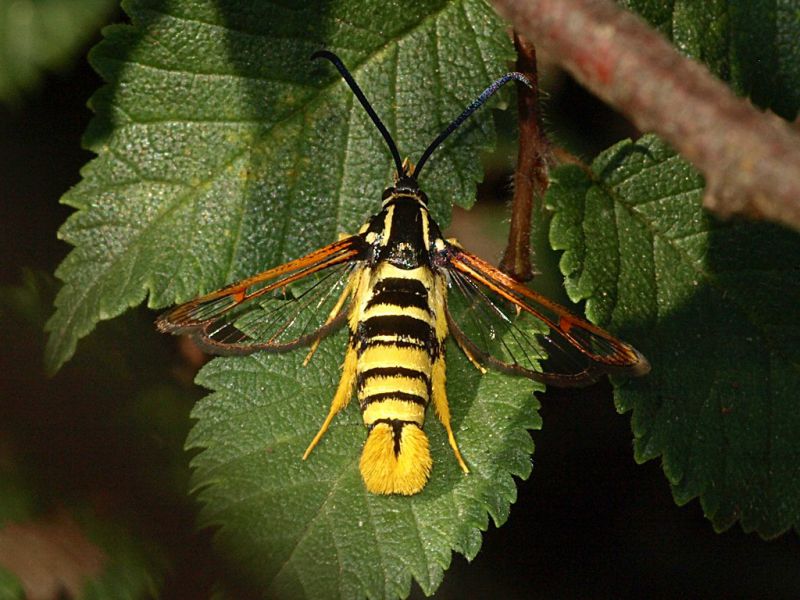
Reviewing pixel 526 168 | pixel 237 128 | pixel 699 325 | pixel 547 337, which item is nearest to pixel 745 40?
pixel 526 168

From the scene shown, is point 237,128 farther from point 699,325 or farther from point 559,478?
point 559,478

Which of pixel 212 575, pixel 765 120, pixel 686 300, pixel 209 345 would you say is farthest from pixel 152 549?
pixel 686 300

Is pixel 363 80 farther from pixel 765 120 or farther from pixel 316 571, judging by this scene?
pixel 765 120

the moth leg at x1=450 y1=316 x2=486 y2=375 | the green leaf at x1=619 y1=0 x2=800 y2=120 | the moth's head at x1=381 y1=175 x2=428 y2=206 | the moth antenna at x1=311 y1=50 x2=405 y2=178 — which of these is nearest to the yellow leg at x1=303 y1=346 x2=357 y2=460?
the moth leg at x1=450 y1=316 x2=486 y2=375

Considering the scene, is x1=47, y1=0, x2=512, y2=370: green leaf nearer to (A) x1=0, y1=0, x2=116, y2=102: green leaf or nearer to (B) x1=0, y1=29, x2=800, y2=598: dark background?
(B) x1=0, y1=29, x2=800, y2=598: dark background

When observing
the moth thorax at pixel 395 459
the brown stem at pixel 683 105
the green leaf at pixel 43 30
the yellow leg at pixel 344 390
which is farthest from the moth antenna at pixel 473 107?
the brown stem at pixel 683 105

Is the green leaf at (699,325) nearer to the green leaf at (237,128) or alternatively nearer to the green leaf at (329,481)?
the green leaf at (329,481)
